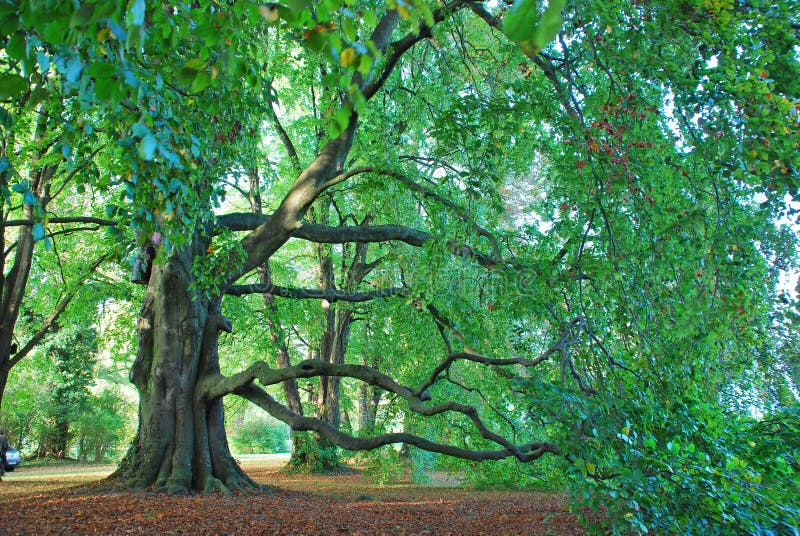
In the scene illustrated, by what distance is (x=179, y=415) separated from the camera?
857cm

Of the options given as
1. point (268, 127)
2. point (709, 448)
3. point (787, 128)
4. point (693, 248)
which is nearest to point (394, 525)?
point (709, 448)

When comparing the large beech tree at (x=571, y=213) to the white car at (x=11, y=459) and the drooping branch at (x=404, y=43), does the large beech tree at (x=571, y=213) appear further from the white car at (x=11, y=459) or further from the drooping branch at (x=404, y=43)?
the white car at (x=11, y=459)

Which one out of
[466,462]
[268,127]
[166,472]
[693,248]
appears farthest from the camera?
[268,127]

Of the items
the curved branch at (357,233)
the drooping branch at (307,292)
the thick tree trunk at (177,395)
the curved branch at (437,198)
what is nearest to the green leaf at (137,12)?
the curved branch at (437,198)

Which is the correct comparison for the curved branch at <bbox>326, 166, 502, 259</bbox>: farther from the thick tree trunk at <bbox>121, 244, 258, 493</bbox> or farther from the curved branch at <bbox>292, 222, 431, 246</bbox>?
the thick tree trunk at <bbox>121, 244, 258, 493</bbox>

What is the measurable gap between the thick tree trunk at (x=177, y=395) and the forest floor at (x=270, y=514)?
51 centimetres

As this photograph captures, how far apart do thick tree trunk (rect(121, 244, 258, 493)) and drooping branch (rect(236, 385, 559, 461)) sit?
3.40 ft

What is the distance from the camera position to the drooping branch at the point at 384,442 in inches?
241

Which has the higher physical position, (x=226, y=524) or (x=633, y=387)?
(x=633, y=387)

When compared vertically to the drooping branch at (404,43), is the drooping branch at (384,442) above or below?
below

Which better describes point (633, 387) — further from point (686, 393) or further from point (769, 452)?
point (769, 452)

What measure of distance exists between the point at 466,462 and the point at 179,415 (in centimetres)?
442

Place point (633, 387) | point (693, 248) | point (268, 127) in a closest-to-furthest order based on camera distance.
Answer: point (633, 387), point (693, 248), point (268, 127)

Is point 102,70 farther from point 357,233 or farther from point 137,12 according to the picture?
point 357,233
